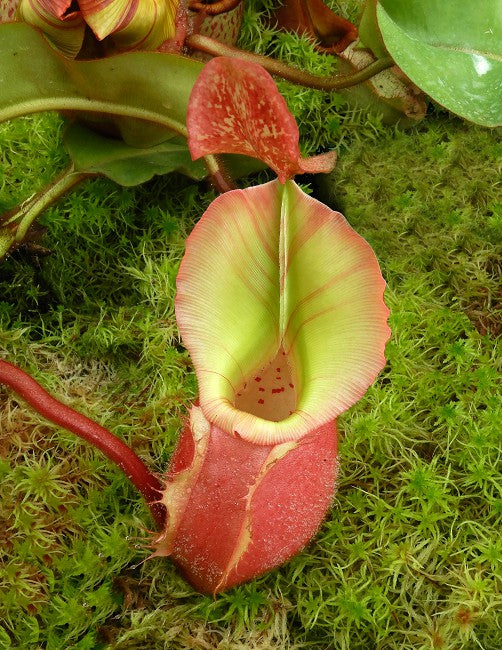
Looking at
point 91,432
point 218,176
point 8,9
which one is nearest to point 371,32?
point 218,176

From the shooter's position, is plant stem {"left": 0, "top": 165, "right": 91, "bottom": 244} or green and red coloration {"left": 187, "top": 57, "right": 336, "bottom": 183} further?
plant stem {"left": 0, "top": 165, "right": 91, "bottom": 244}

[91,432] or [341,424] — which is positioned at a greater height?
[91,432]

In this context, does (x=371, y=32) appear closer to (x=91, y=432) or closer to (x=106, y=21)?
(x=106, y=21)

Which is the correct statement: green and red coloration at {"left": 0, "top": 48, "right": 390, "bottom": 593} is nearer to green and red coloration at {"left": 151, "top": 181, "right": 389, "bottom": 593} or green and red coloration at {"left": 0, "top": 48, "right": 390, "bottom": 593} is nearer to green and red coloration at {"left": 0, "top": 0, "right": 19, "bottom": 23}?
green and red coloration at {"left": 151, "top": 181, "right": 389, "bottom": 593}

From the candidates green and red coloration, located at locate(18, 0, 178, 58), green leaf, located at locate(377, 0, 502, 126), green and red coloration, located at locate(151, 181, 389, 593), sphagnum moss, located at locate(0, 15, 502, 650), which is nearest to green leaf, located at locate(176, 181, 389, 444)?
green and red coloration, located at locate(151, 181, 389, 593)

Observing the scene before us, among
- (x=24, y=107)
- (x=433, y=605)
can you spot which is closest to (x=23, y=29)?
(x=24, y=107)

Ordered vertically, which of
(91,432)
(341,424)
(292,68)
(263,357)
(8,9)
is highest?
(8,9)
